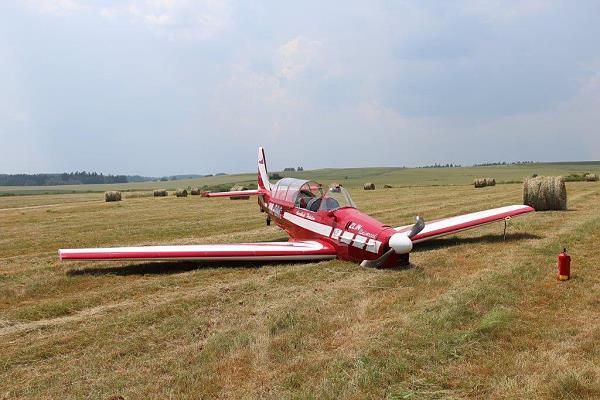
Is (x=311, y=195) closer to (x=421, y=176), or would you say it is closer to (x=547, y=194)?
(x=547, y=194)

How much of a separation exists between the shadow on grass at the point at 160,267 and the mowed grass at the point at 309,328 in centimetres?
4

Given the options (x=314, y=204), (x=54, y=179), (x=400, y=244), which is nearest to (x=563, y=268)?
(x=400, y=244)

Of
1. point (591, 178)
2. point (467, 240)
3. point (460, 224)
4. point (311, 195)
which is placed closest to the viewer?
point (460, 224)

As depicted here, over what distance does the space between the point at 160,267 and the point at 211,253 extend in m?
1.19

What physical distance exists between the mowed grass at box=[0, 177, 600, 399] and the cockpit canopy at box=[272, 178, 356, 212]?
162cm

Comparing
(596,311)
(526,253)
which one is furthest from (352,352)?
(526,253)

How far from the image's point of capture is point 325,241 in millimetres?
9609

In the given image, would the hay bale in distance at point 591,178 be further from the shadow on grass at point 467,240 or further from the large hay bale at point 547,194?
the shadow on grass at point 467,240

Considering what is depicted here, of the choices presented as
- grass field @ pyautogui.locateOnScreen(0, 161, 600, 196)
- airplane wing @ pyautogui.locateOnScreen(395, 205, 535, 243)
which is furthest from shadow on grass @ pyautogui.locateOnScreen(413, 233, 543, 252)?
grass field @ pyautogui.locateOnScreen(0, 161, 600, 196)

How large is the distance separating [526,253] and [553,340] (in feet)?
14.9

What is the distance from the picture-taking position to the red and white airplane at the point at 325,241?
8.34 m

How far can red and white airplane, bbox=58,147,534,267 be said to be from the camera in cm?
834

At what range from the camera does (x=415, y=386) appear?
13.0ft

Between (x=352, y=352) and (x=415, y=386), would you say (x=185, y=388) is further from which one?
(x=415, y=386)
